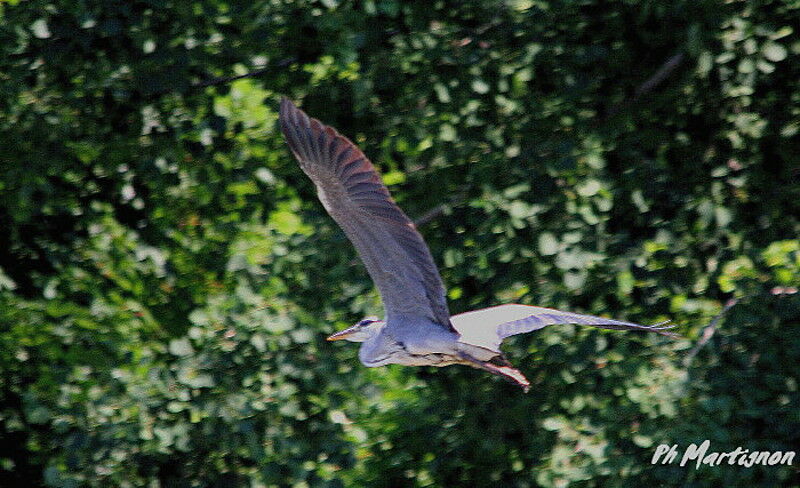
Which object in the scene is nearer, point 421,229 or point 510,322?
point 510,322

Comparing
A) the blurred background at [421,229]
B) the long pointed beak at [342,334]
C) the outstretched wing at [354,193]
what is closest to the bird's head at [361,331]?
the long pointed beak at [342,334]

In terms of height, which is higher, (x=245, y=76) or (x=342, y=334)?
(x=245, y=76)

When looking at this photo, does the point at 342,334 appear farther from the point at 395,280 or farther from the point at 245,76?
the point at 245,76

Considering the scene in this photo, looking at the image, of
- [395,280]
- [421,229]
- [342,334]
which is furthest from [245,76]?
[395,280]

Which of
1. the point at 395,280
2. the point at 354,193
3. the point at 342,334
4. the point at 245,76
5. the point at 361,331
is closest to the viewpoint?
the point at 354,193

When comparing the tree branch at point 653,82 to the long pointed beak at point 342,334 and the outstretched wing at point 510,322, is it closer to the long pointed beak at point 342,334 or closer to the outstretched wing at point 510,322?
the outstretched wing at point 510,322

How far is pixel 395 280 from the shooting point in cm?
380

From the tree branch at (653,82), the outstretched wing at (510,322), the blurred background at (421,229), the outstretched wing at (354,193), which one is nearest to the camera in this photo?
the outstretched wing at (354,193)

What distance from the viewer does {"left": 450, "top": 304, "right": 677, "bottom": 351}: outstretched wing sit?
3781mm

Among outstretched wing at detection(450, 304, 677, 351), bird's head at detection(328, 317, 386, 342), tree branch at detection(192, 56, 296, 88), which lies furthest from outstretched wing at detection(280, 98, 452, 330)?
tree branch at detection(192, 56, 296, 88)

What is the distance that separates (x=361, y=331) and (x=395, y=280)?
0.61 m

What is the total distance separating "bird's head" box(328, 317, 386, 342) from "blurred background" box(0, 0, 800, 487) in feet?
0.69

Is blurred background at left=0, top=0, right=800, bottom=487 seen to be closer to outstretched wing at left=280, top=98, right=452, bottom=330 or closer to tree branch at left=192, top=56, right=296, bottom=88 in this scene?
tree branch at left=192, top=56, right=296, bottom=88

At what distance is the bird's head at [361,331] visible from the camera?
13.8ft
